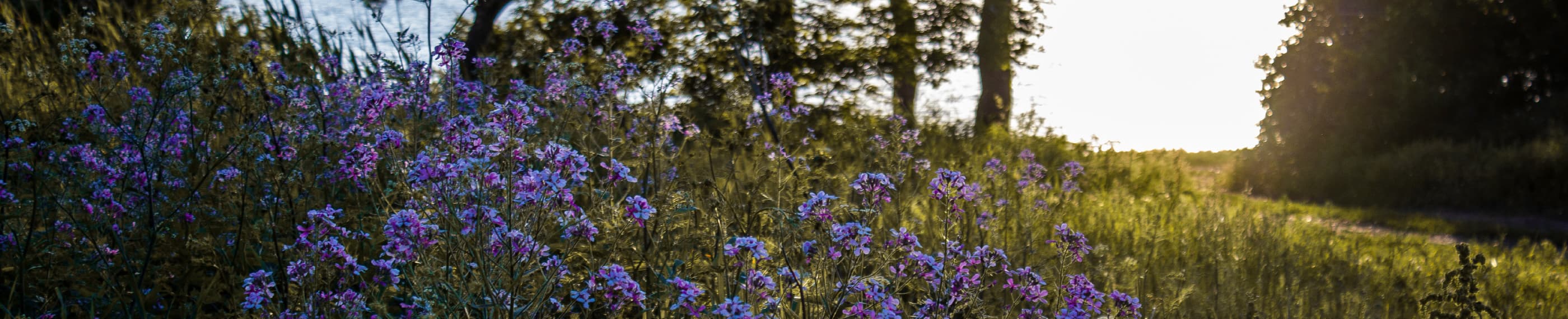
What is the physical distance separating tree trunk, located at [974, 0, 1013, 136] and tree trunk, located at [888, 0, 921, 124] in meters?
1.42

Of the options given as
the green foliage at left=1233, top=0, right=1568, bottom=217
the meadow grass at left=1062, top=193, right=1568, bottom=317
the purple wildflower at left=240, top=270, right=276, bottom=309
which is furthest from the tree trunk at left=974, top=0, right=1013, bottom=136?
the purple wildflower at left=240, top=270, right=276, bottom=309

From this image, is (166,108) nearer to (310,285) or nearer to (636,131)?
(310,285)

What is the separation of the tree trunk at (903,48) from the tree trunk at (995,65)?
1.42 m

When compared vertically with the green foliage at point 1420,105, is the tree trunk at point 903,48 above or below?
above

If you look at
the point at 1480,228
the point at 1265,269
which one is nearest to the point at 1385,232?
the point at 1480,228

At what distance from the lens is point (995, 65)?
1261cm

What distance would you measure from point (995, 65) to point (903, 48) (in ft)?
10.0

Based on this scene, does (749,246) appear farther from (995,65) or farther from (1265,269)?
(995,65)

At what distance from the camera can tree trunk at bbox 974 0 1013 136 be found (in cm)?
1188

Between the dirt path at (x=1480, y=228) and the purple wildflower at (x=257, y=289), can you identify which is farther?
the dirt path at (x=1480, y=228)

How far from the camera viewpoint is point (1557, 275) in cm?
656

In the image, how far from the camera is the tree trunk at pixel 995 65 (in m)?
11.9

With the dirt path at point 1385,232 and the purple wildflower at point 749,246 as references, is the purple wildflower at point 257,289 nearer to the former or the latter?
the purple wildflower at point 749,246

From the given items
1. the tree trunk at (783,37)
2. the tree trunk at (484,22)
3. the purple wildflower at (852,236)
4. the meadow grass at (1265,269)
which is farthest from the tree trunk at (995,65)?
the purple wildflower at (852,236)
